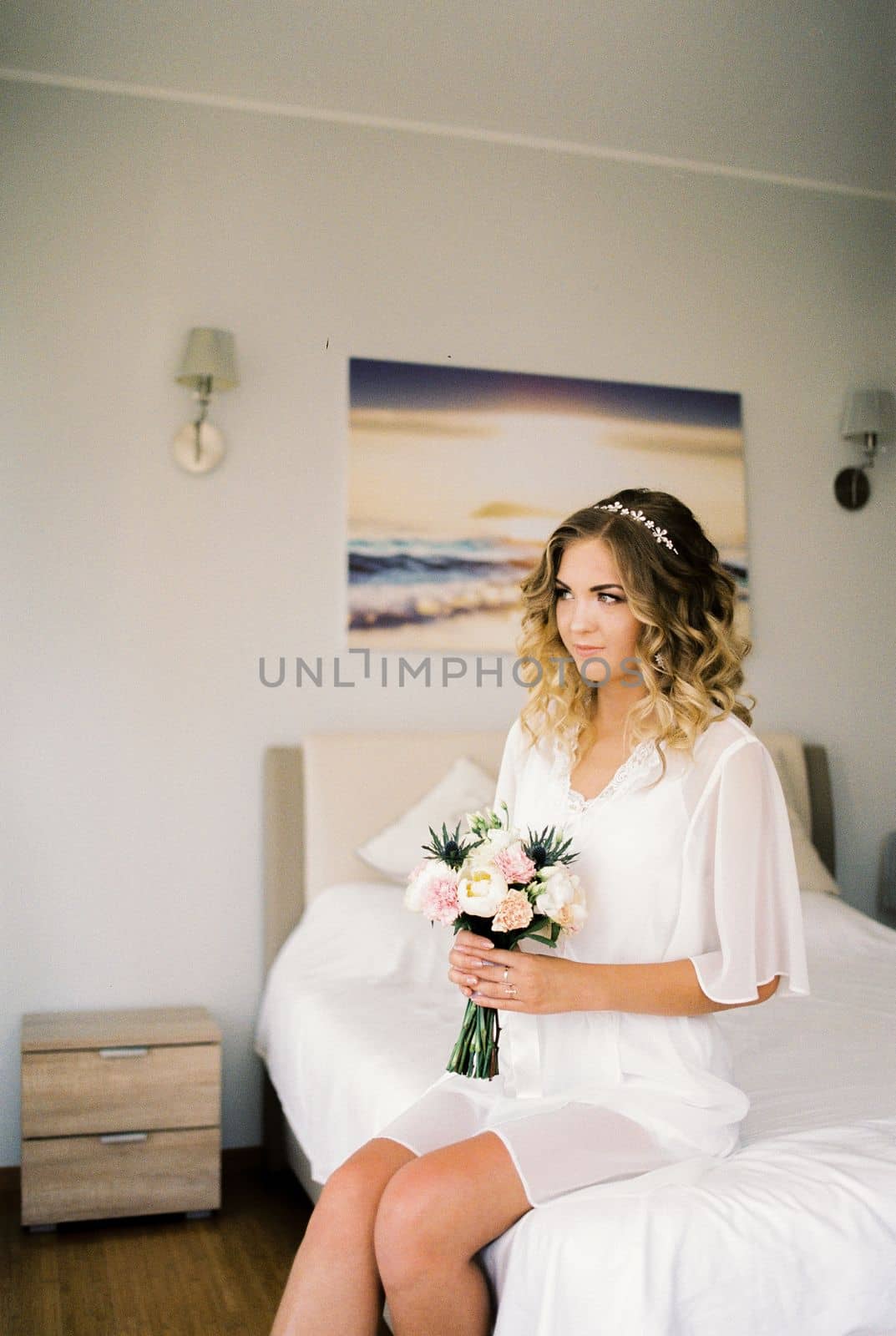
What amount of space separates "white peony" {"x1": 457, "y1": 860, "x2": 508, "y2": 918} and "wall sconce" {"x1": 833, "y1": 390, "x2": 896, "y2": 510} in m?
3.10

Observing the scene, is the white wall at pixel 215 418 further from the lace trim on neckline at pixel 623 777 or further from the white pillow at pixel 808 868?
the lace trim on neckline at pixel 623 777

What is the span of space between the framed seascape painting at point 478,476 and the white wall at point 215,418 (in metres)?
0.07

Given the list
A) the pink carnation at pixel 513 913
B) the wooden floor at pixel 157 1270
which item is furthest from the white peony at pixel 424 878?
the wooden floor at pixel 157 1270

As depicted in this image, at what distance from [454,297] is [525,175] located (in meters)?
0.48

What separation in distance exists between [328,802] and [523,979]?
1994 millimetres

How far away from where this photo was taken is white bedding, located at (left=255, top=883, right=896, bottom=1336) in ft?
4.97

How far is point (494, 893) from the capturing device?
68.1 inches

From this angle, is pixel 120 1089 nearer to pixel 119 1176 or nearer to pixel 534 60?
pixel 119 1176

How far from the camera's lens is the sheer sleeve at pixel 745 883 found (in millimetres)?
1759

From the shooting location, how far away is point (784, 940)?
181 cm

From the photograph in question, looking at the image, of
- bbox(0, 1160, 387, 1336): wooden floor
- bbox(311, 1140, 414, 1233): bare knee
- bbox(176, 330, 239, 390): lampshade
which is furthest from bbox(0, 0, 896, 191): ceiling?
bbox(0, 1160, 387, 1336): wooden floor

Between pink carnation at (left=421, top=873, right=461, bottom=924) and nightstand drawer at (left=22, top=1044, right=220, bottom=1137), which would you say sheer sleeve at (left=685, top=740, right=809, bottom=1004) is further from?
nightstand drawer at (left=22, top=1044, right=220, bottom=1137)

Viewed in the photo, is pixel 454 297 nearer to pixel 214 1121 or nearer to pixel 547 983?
pixel 214 1121

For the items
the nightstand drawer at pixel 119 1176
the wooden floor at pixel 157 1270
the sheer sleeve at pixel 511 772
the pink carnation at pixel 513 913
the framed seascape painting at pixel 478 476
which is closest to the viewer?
the pink carnation at pixel 513 913
